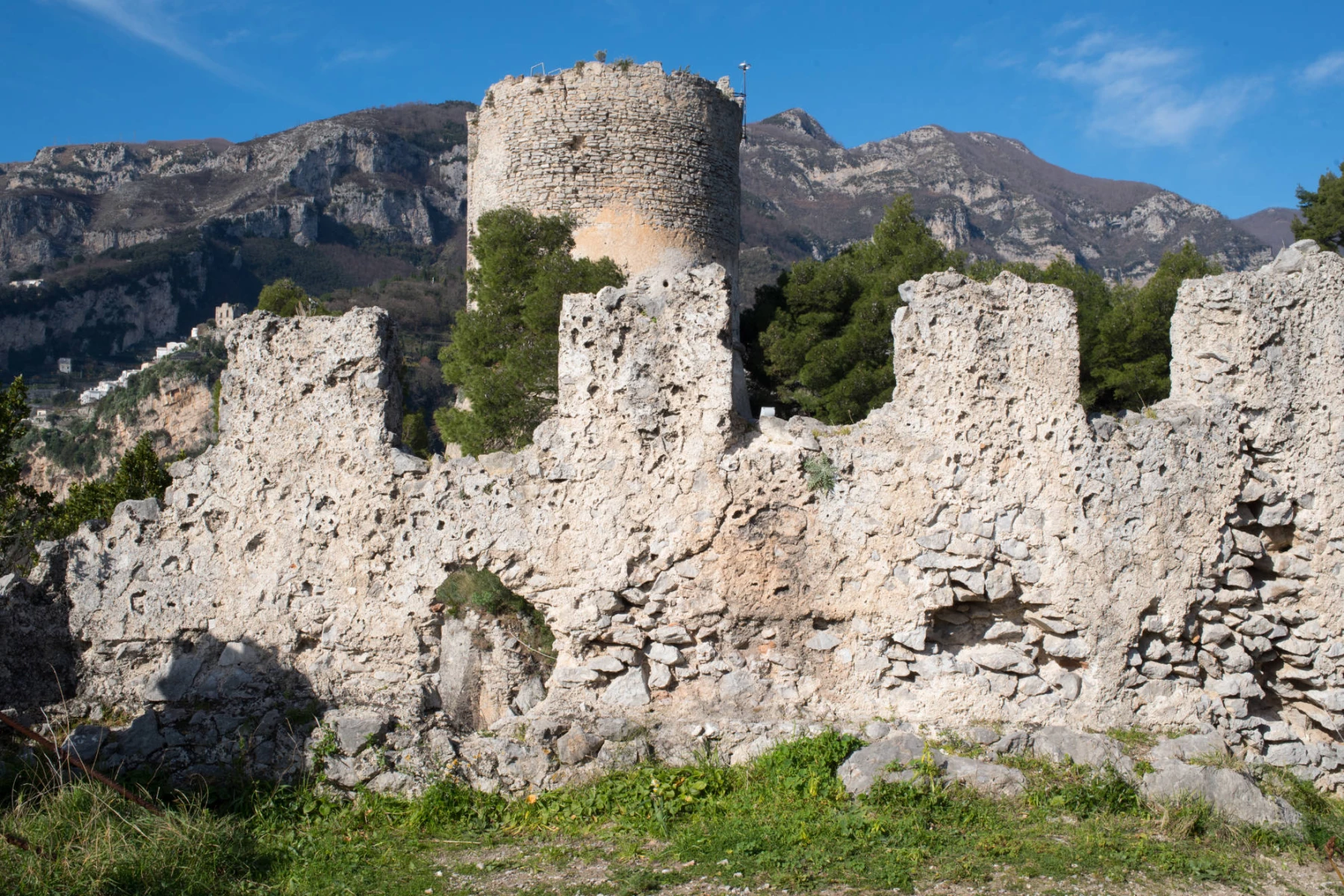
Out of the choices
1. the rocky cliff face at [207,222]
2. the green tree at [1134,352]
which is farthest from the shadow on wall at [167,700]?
the rocky cliff face at [207,222]

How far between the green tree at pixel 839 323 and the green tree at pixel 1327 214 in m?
10.1

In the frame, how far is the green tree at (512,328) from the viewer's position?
13.2 metres

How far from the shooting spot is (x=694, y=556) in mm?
7086

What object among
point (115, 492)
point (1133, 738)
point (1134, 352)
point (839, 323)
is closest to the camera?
point (1133, 738)

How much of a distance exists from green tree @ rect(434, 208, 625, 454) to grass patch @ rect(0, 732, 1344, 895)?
651 centimetres

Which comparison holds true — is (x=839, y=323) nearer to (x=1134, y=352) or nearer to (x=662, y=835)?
(x=1134, y=352)

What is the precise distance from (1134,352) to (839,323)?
13.9ft

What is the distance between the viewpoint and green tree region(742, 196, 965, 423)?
14031mm

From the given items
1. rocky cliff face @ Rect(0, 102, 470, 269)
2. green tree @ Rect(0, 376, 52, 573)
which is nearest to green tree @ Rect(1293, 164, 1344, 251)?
green tree @ Rect(0, 376, 52, 573)

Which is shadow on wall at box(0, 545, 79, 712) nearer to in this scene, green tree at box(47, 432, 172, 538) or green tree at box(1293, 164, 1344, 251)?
green tree at box(47, 432, 172, 538)

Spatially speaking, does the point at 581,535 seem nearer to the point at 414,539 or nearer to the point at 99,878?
the point at 414,539

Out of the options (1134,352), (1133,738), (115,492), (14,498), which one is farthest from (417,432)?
(1133,738)

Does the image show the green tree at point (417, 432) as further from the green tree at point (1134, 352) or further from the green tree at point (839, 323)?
the green tree at point (1134, 352)

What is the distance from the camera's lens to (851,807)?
20.4 feet
